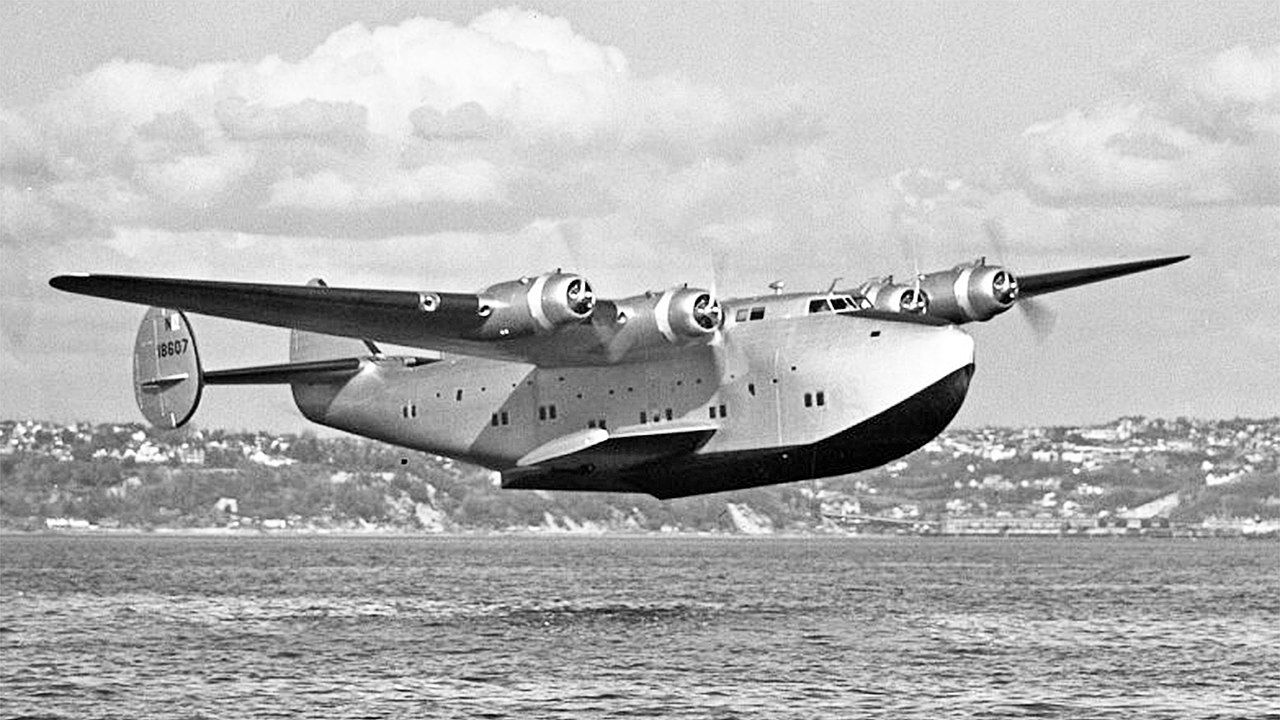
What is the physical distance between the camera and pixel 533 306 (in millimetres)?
43469

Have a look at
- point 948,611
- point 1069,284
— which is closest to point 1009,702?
point 1069,284

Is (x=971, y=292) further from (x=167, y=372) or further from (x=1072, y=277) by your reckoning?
(x=167, y=372)

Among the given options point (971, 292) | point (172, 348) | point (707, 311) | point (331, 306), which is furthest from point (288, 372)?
point (971, 292)

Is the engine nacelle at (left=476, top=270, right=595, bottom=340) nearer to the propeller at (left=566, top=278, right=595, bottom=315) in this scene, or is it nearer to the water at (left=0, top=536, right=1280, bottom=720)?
the propeller at (left=566, top=278, right=595, bottom=315)

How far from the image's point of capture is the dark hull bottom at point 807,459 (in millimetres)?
44438

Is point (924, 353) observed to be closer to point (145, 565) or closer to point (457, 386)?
point (457, 386)

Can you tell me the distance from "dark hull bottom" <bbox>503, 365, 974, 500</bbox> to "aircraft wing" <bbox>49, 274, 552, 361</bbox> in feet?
14.5

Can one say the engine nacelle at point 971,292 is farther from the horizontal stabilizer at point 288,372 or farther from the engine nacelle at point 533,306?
the horizontal stabilizer at point 288,372

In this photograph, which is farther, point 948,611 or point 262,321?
point 948,611

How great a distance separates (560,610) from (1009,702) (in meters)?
27.3

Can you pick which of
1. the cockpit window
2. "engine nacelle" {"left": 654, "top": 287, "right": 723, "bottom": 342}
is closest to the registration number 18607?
"engine nacelle" {"left": 654, "top": 287, "right": 723, "bottom": 342}

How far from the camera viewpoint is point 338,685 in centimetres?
4134

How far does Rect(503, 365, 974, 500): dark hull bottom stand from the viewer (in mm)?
44438

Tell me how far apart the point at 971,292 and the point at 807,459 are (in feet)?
18.9
